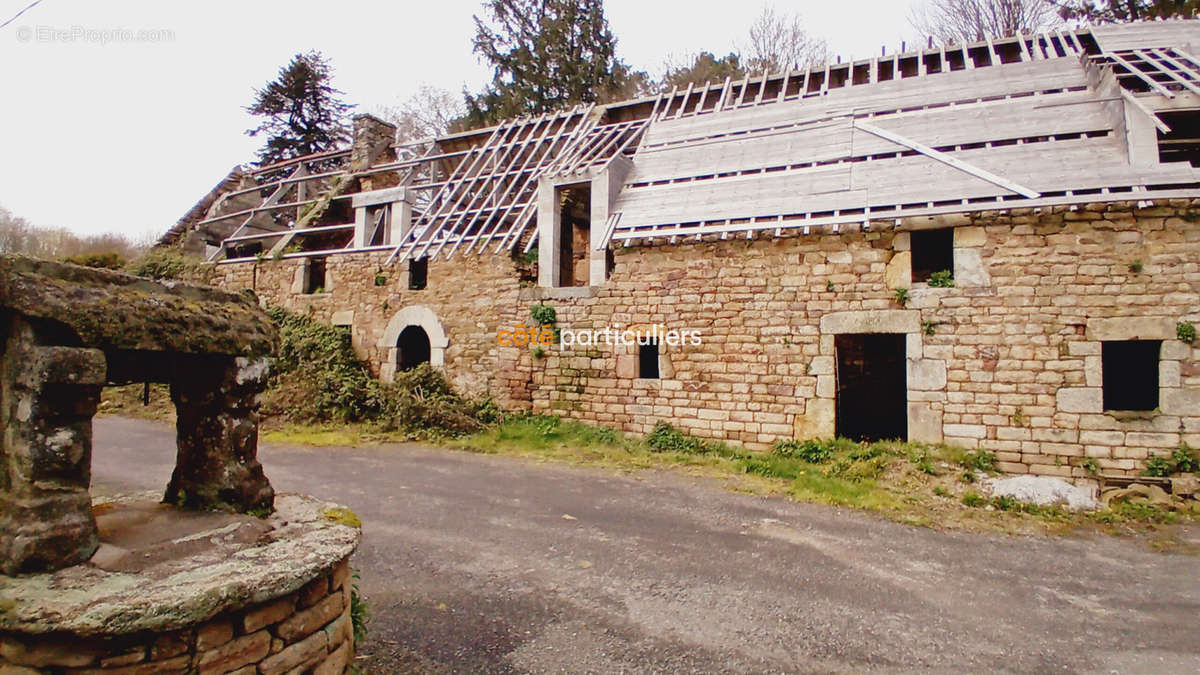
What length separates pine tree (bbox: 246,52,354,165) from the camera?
22656mm

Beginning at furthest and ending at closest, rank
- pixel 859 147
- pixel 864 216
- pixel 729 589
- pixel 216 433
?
pixel 859 147, pixel 864 216, pixel 729 589, pixel 216 433

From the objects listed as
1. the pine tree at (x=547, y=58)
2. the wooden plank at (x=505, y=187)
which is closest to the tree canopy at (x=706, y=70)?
the pine tree at (x=547, y=58)

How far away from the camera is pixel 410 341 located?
42.8 ft

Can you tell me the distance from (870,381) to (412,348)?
9550 millimetres

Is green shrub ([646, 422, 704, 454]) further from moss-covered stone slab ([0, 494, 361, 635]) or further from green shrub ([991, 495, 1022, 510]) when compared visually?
moss-covered stone slab ([0, 494, 361, 635])

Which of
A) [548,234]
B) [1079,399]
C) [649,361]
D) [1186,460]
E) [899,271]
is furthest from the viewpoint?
[548,234]

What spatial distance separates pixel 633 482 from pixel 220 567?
221 inches

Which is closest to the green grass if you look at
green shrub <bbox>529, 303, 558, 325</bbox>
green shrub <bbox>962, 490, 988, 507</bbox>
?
green shrub <bbox>962, 490, 988, 507</bbox>

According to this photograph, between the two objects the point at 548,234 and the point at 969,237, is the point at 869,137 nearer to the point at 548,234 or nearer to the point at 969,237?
the point at 969,237

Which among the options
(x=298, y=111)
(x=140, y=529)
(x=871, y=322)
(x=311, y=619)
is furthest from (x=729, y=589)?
(x=298, y=111)

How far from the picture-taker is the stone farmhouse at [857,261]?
7.35m

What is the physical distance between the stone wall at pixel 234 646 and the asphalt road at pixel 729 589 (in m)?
0.51

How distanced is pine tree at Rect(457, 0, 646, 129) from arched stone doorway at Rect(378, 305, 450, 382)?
11.9 meters

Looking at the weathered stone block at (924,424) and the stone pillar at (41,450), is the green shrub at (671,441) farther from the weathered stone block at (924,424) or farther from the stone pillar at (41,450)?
the stone pillar at (41,450)
